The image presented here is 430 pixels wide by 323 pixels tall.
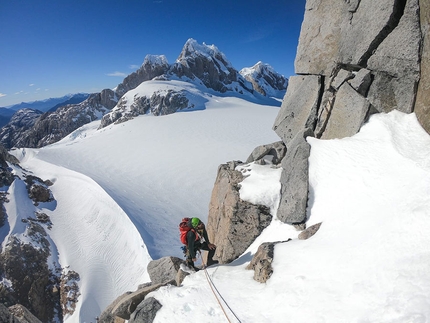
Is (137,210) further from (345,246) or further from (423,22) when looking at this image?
(423,22)

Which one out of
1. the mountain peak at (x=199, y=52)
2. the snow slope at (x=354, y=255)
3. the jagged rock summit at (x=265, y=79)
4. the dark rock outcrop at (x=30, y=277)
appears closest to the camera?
the snow slope at (x=354, y=255)

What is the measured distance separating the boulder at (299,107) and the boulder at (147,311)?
328 inches

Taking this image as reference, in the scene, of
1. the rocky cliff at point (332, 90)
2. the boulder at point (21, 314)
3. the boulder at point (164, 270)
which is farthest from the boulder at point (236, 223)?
the boulder at point (21, 314)

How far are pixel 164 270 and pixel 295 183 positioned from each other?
5.26m

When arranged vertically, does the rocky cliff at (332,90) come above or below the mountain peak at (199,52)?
below

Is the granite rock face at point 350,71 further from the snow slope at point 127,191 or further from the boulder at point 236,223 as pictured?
the snow slope at point 127,191

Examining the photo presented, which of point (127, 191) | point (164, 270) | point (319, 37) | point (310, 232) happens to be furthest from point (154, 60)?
point (310, 232)

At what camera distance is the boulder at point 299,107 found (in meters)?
10.1

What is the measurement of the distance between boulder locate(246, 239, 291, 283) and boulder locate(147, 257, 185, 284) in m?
2.76

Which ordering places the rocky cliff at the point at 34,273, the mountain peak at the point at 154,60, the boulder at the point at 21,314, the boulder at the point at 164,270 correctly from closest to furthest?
1. the boulder at the point at 164,270
2. the boulder at the point at 21,314
3. the rocky cliff at the point at 34,273
4. the mountain peak at the point at 154,60

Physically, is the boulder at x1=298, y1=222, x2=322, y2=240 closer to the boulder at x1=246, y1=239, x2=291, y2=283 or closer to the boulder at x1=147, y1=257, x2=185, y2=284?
the boulder at x1=246, y1=239, x2=291, y2=283

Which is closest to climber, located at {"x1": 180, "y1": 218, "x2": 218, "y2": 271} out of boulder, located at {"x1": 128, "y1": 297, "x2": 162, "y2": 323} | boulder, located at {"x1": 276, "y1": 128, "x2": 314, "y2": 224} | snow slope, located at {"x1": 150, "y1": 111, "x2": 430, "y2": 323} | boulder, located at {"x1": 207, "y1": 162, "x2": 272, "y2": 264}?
snow slope, located at {"x1": 150, "y1": 111, "x2": 430, "y2": 323}

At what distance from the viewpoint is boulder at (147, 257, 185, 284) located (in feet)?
25.7

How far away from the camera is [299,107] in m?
10.8
